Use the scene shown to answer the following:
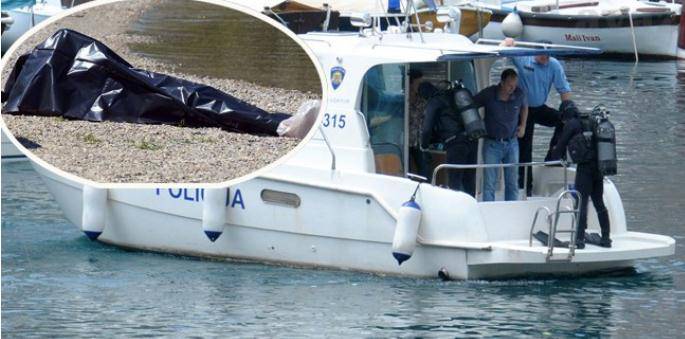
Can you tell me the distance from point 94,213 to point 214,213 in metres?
1.34

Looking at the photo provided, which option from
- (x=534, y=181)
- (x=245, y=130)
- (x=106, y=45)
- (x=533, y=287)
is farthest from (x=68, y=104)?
(x=534, y=181)

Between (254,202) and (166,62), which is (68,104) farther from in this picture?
(254,202)

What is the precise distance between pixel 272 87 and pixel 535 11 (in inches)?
1543

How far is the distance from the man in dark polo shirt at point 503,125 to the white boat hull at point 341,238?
2.39 feet

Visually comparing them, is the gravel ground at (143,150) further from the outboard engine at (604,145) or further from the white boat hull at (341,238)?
the outboard engine at (604,145)

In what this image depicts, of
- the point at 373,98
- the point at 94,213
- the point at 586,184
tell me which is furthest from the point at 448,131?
the point at 94,213

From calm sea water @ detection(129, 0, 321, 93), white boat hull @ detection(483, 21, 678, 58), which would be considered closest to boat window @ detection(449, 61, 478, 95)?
calm sea water @ detection(129, 0, 321, 93)

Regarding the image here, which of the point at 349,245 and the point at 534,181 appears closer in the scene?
the point at 349,245

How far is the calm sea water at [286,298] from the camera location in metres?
9.52

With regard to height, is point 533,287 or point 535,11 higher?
point 535,11

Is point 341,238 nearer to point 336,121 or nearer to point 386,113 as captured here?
point 336,121

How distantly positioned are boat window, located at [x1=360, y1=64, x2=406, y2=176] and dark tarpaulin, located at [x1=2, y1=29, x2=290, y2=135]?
29.8 ft

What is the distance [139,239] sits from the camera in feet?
41.3

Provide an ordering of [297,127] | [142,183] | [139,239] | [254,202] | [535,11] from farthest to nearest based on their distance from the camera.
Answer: [535,11] < [139,239] < [254,202] < [297,127] < [142,183]
